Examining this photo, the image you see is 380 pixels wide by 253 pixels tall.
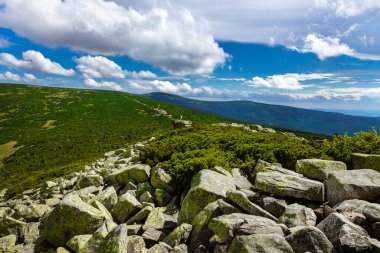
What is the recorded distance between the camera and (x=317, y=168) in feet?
34.8

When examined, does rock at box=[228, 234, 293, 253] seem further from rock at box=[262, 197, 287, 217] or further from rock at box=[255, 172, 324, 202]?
rock at box=[255, 172, 324, 202]

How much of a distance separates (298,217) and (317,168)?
155 inches

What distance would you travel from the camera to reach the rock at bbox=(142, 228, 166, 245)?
8602 millimetres

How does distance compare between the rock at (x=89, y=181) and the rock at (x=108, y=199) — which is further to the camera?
the rock at (x=89, y=181)

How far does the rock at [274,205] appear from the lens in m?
8.37

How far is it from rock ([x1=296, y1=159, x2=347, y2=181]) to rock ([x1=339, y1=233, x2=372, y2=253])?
453cm

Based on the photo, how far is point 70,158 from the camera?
127 ft

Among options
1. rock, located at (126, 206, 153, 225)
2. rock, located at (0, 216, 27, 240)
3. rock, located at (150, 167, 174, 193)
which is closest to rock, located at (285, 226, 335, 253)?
rock, located at (126, 206, 153, 225)

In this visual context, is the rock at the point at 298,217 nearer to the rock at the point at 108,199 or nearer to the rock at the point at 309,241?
the rock at the point at 309,241

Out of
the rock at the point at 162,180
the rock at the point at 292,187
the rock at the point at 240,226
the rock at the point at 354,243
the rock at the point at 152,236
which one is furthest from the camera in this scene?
the rock at the point at 162,180

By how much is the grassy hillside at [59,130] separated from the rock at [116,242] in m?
19.8

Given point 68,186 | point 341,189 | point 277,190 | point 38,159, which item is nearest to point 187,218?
point 277,190

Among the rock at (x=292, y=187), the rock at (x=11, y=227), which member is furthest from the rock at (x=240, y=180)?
the rock at (x=11, y=227)

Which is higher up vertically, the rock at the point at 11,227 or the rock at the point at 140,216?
the rock at the point at 140,216
